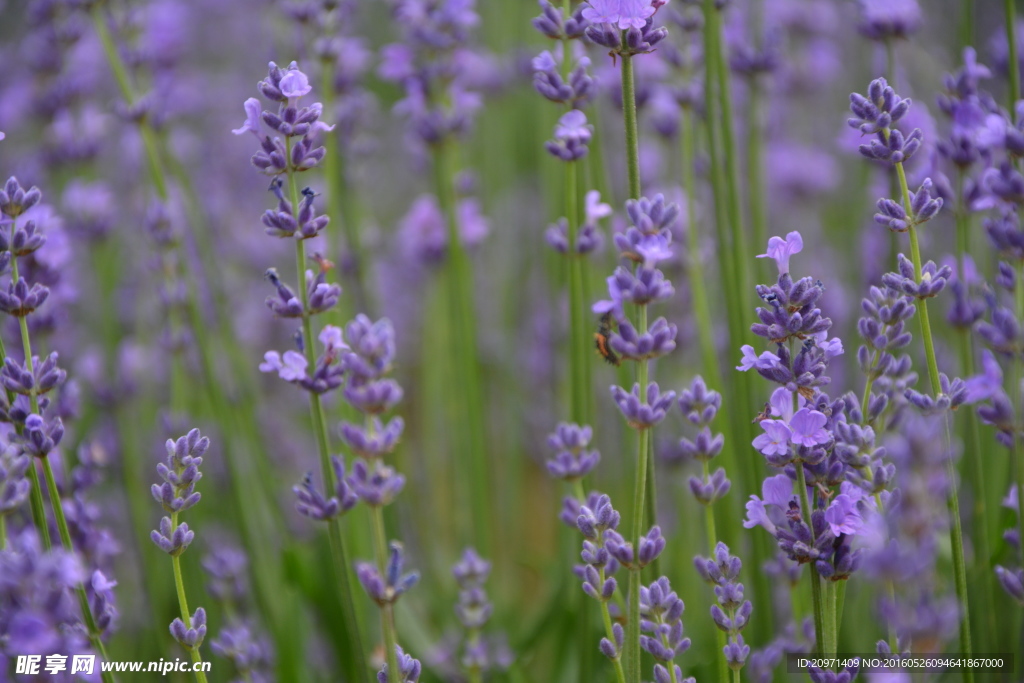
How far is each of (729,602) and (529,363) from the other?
2.05 metres

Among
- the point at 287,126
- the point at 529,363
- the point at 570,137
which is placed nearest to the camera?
the point at 287,126

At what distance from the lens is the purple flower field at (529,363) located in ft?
3.40

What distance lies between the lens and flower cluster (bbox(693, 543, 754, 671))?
1.05 m

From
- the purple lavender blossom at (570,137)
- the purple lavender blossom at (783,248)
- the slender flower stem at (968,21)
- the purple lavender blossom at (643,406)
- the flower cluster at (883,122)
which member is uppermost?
the slender flower stem at (968,21)

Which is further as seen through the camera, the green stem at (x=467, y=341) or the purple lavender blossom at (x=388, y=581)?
the green stem at (x=467, y=341)

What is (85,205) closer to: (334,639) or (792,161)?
(334,639)

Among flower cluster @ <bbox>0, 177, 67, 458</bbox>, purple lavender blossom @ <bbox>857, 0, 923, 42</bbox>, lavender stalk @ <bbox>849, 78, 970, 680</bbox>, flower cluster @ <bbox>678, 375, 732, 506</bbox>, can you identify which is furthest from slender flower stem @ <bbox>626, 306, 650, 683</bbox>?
purple lavender blossom @ <bbox>857, 0, 923, 42</bbox>

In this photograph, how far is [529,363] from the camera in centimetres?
308

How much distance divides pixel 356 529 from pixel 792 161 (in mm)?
2057

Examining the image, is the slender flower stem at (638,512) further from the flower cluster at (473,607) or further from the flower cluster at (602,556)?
the flower cluster at (473,607)

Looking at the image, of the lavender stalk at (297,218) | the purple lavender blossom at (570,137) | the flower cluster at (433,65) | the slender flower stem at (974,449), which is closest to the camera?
the lavender stalk at (297,218)

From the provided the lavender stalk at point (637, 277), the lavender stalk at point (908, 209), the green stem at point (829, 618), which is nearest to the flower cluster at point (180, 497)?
the lavender stalk at point (637, 277)

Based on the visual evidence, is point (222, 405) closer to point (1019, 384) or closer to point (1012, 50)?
point (1019, 384)

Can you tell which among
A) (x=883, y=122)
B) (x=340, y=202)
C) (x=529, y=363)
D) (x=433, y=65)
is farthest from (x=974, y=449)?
(x=529, y=363)
